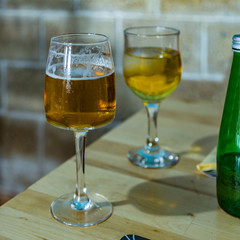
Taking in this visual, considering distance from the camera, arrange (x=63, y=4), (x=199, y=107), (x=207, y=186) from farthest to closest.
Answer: (x=63, y=4) → (x=199, y=107) → (x=207, y=186)

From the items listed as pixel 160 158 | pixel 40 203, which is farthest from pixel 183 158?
pixel 40 203

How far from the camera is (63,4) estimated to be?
1687 millimetres

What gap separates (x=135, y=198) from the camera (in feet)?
2.37

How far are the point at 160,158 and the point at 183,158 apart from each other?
52 mm

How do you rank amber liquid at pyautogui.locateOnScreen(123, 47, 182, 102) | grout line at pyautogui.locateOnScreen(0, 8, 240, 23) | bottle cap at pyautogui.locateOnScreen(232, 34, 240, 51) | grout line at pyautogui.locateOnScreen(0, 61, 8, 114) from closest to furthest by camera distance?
1. bottle cap at pyautogui.locateOnScreen(232, 34, 240, 51)
2. amber liquid at pyautogui.locateOnScreen(123, 47, 182, 102)
3. grout line at pyautogui.locateOnScreen(0, 8, 240, 23)
4. grout line at pyautogui.locateOnScreen(0, 61, 8, 114)

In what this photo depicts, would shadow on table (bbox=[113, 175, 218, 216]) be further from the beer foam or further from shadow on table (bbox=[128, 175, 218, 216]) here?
the beer foam

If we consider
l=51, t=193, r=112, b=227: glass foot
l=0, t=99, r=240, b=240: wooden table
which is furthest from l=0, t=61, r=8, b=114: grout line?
l=51, t=193, r=112, b=227: glass foot

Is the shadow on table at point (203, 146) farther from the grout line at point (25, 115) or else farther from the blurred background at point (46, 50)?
the grout line at point (25, 115)

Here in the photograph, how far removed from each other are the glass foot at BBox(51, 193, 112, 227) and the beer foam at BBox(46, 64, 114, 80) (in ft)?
0.71

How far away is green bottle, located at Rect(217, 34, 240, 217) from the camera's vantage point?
66cm

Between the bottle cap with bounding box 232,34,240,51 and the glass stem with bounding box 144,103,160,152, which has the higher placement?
the bottle cap with bounding box 232,34,240,51

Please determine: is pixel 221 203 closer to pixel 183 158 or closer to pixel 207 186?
pixel 207 186

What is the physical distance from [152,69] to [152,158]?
7.4 inches

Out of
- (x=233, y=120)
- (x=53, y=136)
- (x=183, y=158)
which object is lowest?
(x=53, y=136)
